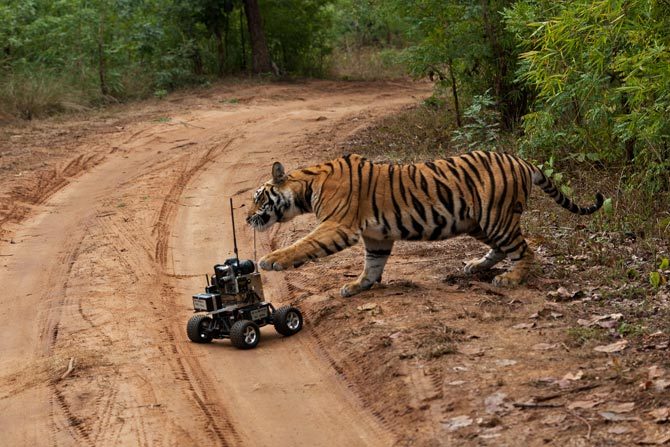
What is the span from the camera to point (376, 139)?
1836 centimetres

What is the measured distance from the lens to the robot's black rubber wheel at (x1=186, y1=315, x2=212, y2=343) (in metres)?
8.40

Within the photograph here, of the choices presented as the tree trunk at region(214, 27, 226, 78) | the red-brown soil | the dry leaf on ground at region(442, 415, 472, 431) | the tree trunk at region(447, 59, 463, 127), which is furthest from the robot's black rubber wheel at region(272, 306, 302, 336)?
the tree trunk at region(214, 27, 226, 78)

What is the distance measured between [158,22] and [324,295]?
18.3 meters

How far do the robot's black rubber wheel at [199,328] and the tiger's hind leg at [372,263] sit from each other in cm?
146

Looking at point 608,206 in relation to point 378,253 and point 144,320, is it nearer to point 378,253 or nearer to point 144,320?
point 378,253

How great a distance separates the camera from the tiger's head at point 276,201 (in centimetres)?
915

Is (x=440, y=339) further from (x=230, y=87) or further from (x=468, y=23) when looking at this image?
(x=230, y=87)

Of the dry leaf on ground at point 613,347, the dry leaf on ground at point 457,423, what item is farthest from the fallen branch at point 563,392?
the dry leaf on ground at point 613,347

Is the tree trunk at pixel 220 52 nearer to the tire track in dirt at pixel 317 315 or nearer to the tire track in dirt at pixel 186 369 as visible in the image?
the tire track in dirt at pixel 186 369

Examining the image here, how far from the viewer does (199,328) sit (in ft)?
27.6

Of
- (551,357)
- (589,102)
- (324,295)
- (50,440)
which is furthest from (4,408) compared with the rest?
(589,102)

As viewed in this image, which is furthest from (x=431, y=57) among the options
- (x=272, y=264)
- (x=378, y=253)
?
(x=272, y=264)

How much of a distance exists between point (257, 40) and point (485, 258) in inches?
745

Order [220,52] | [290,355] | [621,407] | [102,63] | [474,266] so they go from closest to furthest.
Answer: [621,407]
[290,355]
[474,266]
[102,63]
[220,52]
